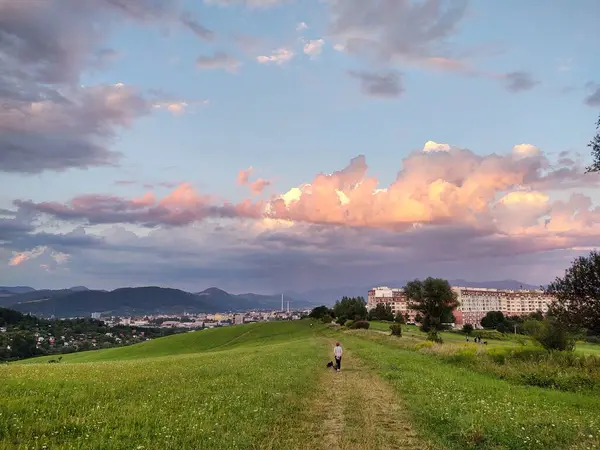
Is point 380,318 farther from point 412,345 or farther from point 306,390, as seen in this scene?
point 306,390

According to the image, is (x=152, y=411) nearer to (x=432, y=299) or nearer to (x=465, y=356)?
(x=465, y=356)

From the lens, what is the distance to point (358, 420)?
16.4m

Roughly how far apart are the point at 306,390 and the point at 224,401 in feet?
21.3

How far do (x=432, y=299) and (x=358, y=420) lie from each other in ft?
261

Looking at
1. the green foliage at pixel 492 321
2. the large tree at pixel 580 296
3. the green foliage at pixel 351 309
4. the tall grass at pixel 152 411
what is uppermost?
the large tree at pixel 580 296

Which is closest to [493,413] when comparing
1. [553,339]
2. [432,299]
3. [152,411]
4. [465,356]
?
[152,411]

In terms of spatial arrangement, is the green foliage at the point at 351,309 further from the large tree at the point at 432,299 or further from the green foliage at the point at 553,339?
the green foliage at the point at 553,339

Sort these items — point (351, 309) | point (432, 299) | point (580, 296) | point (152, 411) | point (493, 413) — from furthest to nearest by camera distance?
point (351, 309) → point (432, 299) → point (580, 296) → point (493, 413) → point (152, 411)

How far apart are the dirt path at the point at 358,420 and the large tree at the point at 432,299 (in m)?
68.7

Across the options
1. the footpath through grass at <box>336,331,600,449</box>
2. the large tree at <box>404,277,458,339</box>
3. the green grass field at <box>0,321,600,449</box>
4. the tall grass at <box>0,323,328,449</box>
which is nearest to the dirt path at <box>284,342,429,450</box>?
the green grass field at <box>0,321,600,449</box>

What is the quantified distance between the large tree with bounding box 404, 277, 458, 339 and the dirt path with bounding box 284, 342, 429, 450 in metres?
68.7

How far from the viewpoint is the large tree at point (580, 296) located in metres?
25.8

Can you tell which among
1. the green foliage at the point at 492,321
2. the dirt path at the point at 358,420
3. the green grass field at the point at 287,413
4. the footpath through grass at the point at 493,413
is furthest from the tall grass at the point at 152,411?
the green foliage at the point at 492,321

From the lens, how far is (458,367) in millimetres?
34625
